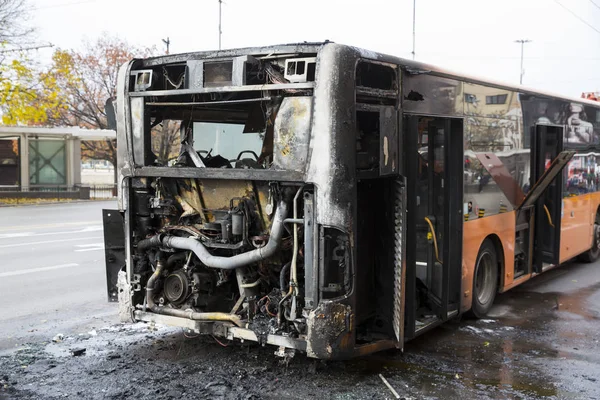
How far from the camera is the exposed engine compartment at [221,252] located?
5.91 metres

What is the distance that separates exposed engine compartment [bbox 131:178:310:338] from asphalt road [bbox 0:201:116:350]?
5.78 feet

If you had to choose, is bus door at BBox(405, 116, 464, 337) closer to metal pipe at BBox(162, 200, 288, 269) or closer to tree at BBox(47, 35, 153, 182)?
metal pipe at BBox(162, 200, 288, 269)

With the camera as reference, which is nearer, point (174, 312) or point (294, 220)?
point (294, 220)

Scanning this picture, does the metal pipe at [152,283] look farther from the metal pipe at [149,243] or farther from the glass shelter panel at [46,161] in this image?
the glass shelter panel at [46,161]

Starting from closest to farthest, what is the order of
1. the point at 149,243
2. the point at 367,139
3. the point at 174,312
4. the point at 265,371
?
1. the point at 367,139
2. the point at 265,371
3. the point at 174,312
4. the point at 149,243

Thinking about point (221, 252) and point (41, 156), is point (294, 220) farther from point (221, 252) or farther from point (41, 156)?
point (41, 156)

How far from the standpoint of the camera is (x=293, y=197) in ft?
19.3

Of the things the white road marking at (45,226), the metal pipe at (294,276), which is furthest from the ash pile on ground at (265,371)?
the white road marking at (45,226)

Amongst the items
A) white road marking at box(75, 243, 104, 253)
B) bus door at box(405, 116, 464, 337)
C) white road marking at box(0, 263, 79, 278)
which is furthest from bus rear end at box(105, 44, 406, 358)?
white road marking at box(75, 243, 104, 253)

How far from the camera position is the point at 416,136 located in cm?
636

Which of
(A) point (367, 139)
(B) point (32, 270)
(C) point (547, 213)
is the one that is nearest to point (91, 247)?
(B) point (32, 270)

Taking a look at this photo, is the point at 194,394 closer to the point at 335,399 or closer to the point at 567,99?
the point at 335,399

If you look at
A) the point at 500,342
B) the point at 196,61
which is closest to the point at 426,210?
the point at 500,342

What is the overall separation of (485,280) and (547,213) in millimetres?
1990
